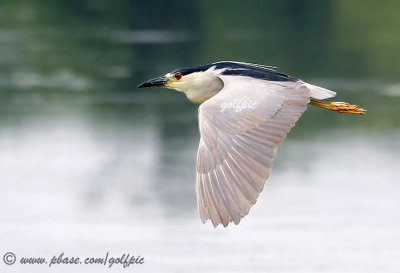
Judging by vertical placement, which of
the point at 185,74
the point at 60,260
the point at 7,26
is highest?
the point at 185,74

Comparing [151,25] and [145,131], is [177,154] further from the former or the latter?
[151,25]

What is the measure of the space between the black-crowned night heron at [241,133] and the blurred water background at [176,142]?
7.88 meters

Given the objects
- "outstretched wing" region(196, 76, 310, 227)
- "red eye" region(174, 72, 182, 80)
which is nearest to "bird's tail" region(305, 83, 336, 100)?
"outstretched wing" region(196, 76, 310, 227)

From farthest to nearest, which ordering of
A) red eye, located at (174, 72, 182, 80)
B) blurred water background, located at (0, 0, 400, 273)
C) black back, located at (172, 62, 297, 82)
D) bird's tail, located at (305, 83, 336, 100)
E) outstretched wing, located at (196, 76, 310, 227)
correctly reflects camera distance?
blurred water background, located at (0, 0, 400, 273)
red eye, located at (174, 72, 182, 80)
black back, located at (172, 62, 297, 82)
bird's tail, located at (305, 83, 336, 100)
outstretched wing, located at (196, 76, 310, 227)

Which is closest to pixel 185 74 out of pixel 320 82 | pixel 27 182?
pixel 27 182

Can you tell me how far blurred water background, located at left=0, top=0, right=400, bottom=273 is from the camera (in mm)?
15727

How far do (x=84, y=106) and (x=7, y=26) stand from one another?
31.7ft

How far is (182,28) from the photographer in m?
30.6

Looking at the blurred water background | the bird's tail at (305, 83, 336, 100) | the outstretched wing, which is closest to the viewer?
the outstretched wing

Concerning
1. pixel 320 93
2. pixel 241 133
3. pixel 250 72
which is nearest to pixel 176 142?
pixel 250 72

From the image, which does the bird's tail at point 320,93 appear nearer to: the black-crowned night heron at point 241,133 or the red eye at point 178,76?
the black-crowned night heron at point 241,133

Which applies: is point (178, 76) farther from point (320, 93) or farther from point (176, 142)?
point (176, 142)

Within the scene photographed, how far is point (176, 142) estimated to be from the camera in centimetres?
2023

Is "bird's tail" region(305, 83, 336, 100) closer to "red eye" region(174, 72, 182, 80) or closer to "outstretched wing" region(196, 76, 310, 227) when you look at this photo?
"outstretched wing" region(196, 76, 310, 227)
